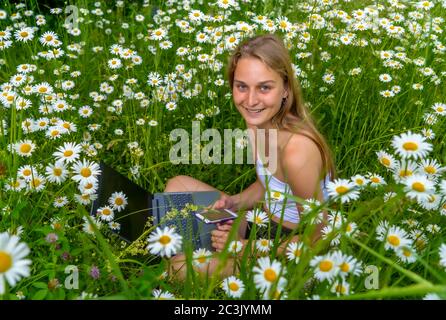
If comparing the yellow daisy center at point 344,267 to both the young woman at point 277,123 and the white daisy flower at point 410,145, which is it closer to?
the white daisy flower at point 410,145

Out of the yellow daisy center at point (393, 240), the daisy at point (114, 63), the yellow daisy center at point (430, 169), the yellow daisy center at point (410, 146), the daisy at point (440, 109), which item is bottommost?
the yellow daisy center at point (393, 240)

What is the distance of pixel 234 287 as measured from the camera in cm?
117

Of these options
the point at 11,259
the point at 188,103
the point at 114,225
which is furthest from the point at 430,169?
the point at 188,103

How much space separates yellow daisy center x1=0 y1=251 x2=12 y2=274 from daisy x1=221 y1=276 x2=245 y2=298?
53 centimetres

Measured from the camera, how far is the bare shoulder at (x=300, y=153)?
5.66 ft

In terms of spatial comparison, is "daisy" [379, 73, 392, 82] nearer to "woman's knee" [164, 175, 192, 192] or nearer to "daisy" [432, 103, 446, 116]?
"daisy" [432, 103, 446, 116]

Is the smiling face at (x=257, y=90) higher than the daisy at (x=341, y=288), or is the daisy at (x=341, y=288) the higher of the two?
the smiling face at (x=257, y=90)

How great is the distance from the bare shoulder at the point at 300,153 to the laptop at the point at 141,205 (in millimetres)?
426

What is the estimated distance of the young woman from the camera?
1743 mm

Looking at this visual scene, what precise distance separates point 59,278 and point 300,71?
1.79 metres

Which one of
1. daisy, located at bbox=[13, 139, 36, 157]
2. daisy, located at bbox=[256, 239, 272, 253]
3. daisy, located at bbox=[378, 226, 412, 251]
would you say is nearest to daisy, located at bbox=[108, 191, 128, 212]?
daisy, located at bbox=[13, 139, 36, 157]

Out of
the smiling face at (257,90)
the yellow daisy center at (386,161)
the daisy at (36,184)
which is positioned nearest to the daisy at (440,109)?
the smiling face at (257,90)

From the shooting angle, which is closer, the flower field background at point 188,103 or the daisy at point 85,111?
the flower field background at point 188,103

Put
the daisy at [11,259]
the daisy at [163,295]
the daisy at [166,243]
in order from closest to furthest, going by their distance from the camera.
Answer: the daisy at [11,259]
the daisy at [166,243]
the daisy at [163,295]
